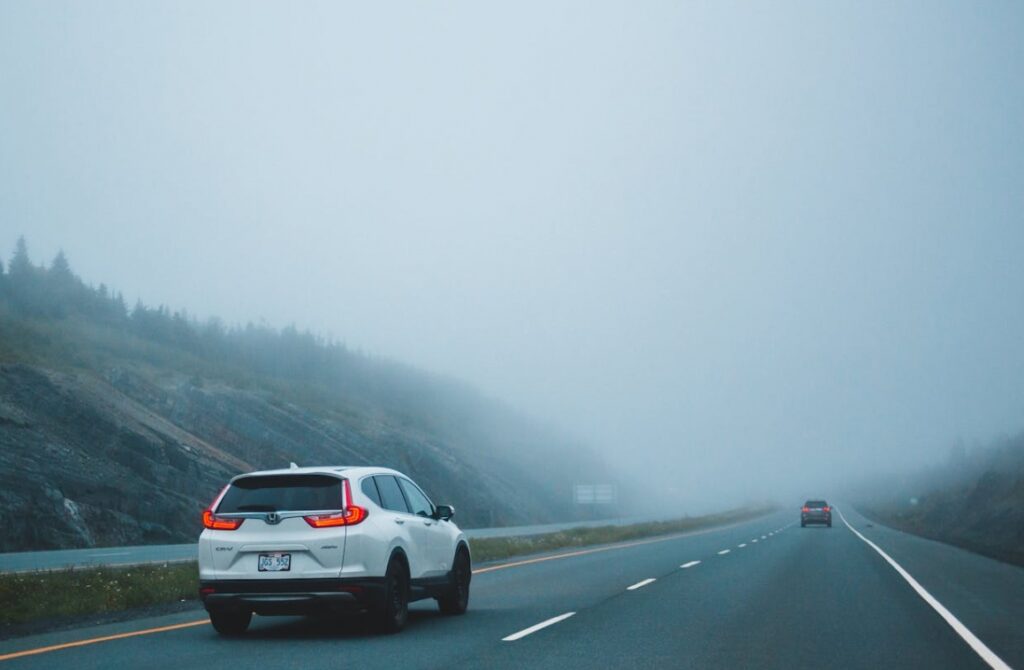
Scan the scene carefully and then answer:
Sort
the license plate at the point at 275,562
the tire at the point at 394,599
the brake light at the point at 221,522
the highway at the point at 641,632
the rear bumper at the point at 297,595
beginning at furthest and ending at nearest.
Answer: the tire at the point at 394,599 < the brake light at the point at 221,522 < the license plate at the point at 275,562 < the rear bumper at the point at 297,595 < the highway at the point at 641,632

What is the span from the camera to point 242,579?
12.1m

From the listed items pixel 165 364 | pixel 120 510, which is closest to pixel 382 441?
pixel 165 364

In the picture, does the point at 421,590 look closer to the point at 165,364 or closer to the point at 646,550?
the point at 646,550

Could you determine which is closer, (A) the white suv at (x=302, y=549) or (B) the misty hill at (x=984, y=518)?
(A) the white suv at (x=302, y=549)

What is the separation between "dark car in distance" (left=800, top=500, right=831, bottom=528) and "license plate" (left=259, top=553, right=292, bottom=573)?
5192cm

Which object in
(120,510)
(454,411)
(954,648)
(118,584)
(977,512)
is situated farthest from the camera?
(454,411)

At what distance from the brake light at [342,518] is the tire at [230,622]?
5.06 feet

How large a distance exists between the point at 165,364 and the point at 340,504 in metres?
63.5

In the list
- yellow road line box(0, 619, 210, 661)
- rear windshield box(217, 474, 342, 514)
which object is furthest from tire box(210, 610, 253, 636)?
rear windshield box(217, 474, 342, 514)

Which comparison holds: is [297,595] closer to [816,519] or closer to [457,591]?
[457,591]

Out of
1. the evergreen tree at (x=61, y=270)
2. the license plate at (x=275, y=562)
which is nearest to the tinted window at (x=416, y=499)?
the license plate at (x=275, y=562)

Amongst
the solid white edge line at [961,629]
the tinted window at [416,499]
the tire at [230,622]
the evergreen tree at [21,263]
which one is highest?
the evergreen tree at [21,263]

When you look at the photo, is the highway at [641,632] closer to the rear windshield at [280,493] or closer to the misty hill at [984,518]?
the rear windshield at [280,493]

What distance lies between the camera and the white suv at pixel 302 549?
12008 millimetres
